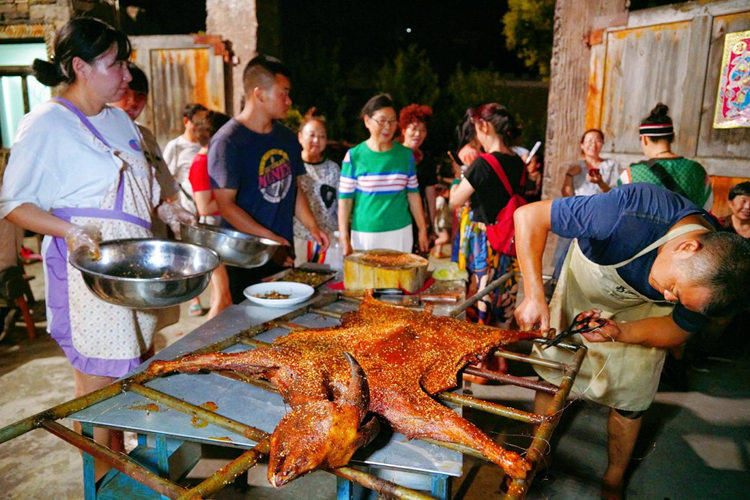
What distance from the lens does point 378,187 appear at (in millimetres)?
4258

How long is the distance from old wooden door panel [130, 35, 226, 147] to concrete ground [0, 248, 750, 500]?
4.41 meters

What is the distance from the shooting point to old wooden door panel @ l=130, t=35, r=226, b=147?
719 cm

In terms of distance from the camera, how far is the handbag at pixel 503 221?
146 inches

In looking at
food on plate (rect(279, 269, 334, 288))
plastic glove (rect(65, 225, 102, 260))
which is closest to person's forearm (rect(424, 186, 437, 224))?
food on plate (rect(279, 269, 334, 288))

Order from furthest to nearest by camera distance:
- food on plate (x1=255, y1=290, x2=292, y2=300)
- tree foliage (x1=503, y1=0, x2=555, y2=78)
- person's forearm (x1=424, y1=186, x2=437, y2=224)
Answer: tree foliage (x1=503, y1=0, x2=555, y2=78) < person's forearm (x1=424, y1=186, x2=437, y2=224) < food on plate (x1=255, y1=290, x2=292, y2=300)

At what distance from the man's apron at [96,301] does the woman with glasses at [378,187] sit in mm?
2079

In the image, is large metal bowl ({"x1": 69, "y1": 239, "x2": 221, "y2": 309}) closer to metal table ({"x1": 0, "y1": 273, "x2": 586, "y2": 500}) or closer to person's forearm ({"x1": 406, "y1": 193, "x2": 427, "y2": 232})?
metal table ({"x1": 0, "y1": 273, "x2": 586, "y2": 500})

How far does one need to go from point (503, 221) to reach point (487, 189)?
269 mm

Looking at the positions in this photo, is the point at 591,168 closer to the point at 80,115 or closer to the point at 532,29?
the point at 80,115

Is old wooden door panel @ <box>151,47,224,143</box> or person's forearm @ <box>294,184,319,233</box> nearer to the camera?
person's forearm @ <box>294,184,319,233</box>

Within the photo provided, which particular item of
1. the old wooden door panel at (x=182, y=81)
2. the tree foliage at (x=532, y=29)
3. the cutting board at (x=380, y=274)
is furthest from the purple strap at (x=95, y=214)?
the tree foliage at (x=532, y=29)

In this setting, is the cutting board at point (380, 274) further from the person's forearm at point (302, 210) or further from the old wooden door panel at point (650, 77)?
the old wooden door panel at point (650, 77)

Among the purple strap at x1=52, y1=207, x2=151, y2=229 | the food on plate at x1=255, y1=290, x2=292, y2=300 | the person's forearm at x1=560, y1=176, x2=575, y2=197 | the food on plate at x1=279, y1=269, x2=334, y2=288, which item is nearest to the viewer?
the purple strap at x1=52, y1=207, x2=151, y2=229

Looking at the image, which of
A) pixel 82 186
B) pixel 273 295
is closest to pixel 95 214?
pixel 82 186
